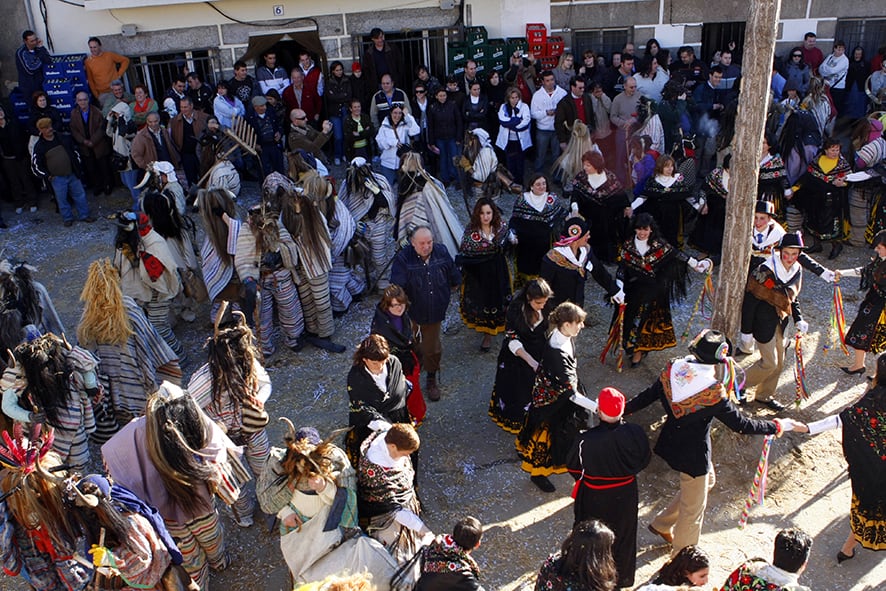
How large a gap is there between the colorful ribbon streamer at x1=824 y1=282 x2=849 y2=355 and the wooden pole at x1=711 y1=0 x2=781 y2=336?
3.57ft

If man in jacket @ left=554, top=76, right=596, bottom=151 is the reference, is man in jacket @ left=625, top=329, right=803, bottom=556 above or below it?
below

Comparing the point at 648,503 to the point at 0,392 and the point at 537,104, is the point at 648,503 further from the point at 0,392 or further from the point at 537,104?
the point at 537,104

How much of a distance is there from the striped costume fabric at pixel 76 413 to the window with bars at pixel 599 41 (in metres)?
10.5

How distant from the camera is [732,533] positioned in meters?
5.45

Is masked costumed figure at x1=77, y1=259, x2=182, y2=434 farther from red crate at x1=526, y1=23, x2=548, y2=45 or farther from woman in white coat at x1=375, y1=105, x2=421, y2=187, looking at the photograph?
red crate at x1=526, y1=23, x2=548, y2=45

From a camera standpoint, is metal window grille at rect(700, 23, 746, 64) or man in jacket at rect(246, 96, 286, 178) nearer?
man in jacket at rect(246, 96, 286, 178)

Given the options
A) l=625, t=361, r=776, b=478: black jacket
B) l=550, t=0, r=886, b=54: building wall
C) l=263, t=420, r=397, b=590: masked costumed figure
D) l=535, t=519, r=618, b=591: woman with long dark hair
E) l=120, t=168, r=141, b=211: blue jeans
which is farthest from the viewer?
l=550, t=0, r=886, b=54: building wall

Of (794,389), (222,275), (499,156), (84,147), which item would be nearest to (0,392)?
(222,275)

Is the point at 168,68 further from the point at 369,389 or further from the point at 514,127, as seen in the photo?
the point at 369,389

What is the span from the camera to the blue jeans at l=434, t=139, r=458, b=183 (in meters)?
11.7

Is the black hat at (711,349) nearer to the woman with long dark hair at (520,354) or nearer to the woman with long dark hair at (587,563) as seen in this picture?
the woman with long dark hair at (520,354)

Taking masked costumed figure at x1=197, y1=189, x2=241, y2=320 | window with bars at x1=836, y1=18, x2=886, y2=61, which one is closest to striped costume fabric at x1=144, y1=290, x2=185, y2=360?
masked costumed figure at x1=197, y1=189, x2=241, y2=320

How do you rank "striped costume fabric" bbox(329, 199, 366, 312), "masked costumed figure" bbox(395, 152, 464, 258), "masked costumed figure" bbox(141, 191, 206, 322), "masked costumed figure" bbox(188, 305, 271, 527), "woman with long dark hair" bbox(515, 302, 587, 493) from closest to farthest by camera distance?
"masked costumed figure" bbox(188, 305, 271, 527) < "woman with long dark hair" bbox(515, 302, 587, 493) < "masked costumed figure" bbox(141, 191, 206, 322) < "striped costume fabric" bbox(329, 199, 366, 312) < "masked costumed figure" bbox(395, 152, 464, 258)

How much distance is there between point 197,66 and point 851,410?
39.2ft
